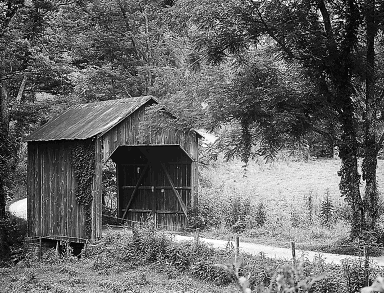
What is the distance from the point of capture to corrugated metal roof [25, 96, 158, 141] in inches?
681

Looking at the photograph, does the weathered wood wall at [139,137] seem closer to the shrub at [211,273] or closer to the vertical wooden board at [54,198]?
the vertical wooden board at [54,198]

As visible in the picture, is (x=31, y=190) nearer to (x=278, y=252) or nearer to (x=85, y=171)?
(x=85, y=171)

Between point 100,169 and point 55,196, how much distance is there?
2557mm

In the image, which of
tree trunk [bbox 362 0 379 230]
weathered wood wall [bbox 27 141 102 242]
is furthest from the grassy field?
tree trunk [bbox 362 0 379 230]

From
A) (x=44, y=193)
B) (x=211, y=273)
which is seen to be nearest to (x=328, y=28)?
(x=211, y=273)

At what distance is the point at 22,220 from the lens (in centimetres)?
2409

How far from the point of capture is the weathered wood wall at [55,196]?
17.0 m

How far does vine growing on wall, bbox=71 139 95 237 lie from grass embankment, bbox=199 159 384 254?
4041 mm

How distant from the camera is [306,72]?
13.1 metres

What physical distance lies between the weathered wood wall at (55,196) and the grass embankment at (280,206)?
13.8ft

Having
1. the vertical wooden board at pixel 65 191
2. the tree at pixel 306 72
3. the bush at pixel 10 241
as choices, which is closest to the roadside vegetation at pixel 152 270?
the vertical wooden board at pixel 65 191

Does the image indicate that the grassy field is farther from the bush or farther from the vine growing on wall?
the bush

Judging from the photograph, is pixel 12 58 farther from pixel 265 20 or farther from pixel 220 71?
pixel 265 20

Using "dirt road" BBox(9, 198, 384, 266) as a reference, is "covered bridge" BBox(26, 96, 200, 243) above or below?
above
